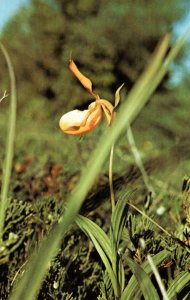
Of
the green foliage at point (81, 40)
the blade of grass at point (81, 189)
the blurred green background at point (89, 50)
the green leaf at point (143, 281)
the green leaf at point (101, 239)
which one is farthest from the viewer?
the green foliage at point (81, 40)

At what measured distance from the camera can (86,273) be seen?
1265 millimetres

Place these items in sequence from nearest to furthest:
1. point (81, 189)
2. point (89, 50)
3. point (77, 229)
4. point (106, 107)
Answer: point (81, 189) < point (106, 107) < point (77, 229) < point (89, 50)

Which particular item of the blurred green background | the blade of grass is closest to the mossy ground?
the blade of grass

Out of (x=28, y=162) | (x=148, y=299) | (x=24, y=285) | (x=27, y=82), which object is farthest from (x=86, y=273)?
(x=27, y=82)

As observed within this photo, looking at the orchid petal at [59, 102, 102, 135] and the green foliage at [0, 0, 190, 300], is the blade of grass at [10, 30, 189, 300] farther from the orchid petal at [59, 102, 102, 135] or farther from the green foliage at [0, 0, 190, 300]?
the orchid petal at [59, 102, 102, 135]

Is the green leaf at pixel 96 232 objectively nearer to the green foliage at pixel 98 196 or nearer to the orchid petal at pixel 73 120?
the green foliage at pixel 98 196

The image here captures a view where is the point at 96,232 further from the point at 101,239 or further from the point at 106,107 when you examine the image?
the point at 106,107

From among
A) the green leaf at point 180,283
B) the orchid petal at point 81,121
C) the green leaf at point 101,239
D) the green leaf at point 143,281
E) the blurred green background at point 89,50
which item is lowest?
the green leaf at point 180,283

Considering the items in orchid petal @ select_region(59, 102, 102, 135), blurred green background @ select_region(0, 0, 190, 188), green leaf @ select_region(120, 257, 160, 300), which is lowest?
green leaf @ select_region(120, 257, 160, 300)

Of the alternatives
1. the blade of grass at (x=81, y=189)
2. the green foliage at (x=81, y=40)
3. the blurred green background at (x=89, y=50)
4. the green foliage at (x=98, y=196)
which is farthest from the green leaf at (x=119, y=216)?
the green foliage at (x=81, y=40)

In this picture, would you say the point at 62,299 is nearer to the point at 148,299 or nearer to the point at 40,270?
the point at 148,299

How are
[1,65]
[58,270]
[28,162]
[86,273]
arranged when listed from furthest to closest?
[1,65] < [28,162] < [86,273] < [58,270]

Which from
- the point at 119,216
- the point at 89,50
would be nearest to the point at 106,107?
the point at 119,216

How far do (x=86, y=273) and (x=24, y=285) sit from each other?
0.76 meters
